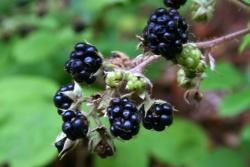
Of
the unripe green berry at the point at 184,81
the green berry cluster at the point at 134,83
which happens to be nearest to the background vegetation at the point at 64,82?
the unripe green berry at the point at 184,81

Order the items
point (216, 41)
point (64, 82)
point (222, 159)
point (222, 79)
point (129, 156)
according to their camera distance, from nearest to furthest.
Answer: point (216, 41) < point (222, 79) < point (129, 156) < point (222, 159) < point (64, 82)

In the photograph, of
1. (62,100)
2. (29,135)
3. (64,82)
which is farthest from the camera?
(64,82)

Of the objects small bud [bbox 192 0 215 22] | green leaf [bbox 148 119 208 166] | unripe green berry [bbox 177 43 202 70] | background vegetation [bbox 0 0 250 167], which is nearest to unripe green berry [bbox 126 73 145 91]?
unripe green berry [bbox 177 43 202 70]

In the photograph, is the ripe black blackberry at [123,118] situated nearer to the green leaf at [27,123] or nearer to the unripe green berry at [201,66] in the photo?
the unripe green berry at [201,66]

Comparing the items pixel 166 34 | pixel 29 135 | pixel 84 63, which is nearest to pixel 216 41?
pixel 166 34

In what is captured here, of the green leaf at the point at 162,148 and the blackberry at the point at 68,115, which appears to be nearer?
the blackberry at the point at 68,115

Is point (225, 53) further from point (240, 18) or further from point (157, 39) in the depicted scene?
point (157, 39)

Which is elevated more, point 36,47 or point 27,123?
point 36,47

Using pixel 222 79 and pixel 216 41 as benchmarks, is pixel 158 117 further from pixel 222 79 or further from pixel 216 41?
pixel 222 79
